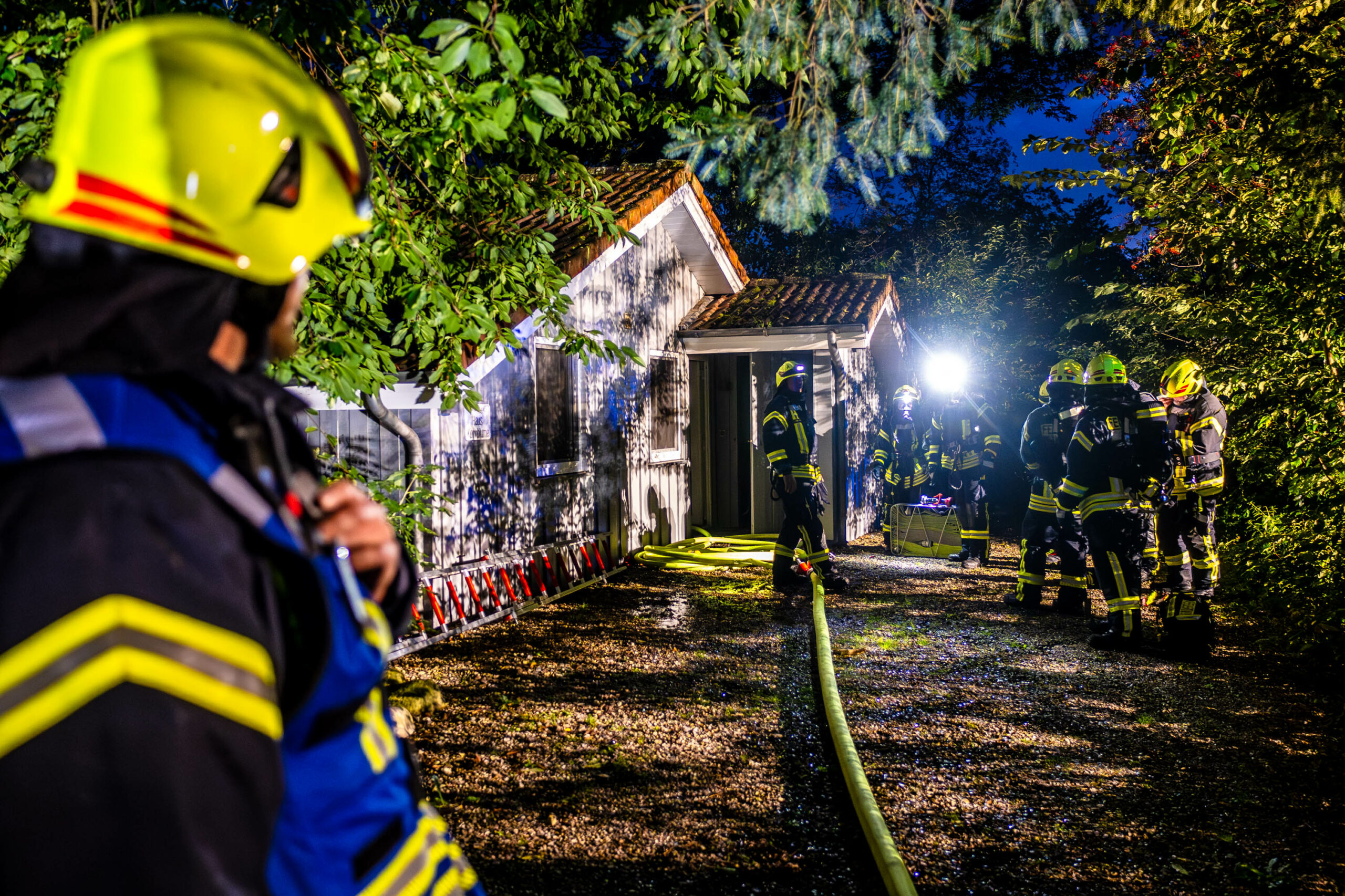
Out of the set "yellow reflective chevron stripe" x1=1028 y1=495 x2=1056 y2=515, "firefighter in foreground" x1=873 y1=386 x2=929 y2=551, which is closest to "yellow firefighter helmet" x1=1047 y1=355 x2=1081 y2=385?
"yellow reflective chevron stripe" x1=1028 y1=495 x2=1056 y2=515

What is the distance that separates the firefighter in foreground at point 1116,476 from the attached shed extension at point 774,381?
4667mm

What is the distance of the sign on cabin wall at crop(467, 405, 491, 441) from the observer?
7992mm

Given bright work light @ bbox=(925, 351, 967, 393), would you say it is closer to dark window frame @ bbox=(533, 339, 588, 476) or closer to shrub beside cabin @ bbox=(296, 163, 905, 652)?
shrub beside cabin @ bbox=(296, 163, 905, 652)

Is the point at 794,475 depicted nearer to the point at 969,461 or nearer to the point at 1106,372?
the point at 1106,372

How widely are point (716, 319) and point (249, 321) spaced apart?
11.5m

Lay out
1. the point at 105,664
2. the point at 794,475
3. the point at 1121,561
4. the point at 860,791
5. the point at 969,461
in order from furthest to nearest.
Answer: the point at 969,461 → the point at 794,475 → the point at 1121,561 → the point at 860,791 → the point at 105,664

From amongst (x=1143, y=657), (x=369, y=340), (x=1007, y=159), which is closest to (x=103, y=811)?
(x=369, y=340)

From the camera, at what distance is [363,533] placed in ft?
3.32

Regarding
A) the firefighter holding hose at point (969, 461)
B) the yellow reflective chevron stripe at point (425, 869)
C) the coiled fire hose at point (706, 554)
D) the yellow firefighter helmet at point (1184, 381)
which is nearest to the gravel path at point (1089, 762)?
the yellow firefighter helmet at point (1184, 381)

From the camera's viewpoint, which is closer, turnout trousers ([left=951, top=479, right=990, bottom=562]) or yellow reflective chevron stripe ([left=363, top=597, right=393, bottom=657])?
yellow reflective chevron stripe ([left=363, top=597, right=393, bottom=657])

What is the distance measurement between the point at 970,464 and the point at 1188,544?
13.1ft

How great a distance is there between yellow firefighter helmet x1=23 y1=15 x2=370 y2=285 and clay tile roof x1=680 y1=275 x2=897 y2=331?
10.7 m

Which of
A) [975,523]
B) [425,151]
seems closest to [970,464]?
[975,523]

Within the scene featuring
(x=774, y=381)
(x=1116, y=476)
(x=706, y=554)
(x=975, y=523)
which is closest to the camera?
(x=1116, y=476)
